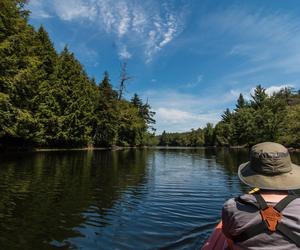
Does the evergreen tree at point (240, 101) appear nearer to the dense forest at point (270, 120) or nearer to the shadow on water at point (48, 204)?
the dense forest at point (270, 120)

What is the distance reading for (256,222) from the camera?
2820mm

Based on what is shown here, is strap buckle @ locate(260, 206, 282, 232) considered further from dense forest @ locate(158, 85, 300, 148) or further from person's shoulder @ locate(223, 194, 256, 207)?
dense forest @ locate(158, 85, 300, 148)

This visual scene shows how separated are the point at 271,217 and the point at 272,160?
55 centimetres

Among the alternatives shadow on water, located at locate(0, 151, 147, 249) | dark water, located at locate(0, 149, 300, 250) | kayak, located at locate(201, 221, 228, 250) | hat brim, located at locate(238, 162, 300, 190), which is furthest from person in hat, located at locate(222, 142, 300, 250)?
shadow on water, located at locate(0, 151, 147, 249)

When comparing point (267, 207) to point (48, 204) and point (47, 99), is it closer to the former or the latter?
point (48, 204)

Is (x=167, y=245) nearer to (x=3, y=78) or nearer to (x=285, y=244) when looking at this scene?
(x=285, y=244)

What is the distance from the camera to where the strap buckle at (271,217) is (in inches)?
108

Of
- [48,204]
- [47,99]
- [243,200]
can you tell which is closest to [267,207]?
[243,200]

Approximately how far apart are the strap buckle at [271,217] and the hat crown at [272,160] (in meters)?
0.40

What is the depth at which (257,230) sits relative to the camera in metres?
2.82

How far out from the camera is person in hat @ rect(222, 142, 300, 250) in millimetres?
2758

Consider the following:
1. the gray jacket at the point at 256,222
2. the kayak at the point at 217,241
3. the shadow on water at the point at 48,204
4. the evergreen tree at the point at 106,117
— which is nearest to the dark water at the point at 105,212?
the shadow on water at the point at 48,204

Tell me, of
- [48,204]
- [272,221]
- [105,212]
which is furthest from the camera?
A: [48,204]

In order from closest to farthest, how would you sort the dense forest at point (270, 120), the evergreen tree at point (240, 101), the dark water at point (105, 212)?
the dark water at point (105, 212), the dense forest at point (270, 120), the evergreen tree at point (240, 101)
